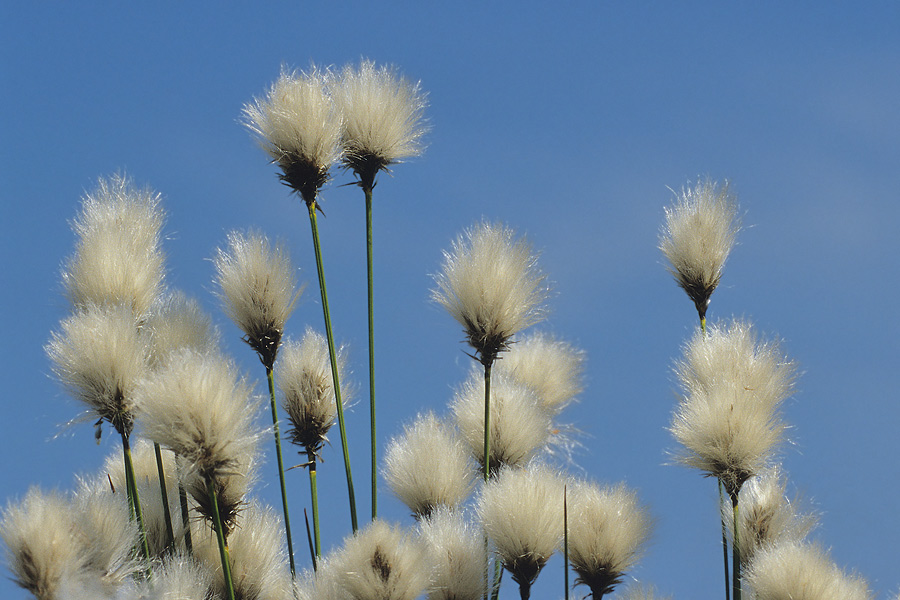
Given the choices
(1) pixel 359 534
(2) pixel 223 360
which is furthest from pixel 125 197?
(1) pixel 359 534

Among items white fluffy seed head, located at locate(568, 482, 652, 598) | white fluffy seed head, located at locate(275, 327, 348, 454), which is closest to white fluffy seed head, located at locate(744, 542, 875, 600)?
white fluffy seed head, located at locate(568, 482, 652, 598)

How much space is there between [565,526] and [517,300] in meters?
0.72

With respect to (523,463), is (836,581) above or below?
below

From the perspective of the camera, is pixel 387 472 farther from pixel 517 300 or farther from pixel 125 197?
pixel 125 197

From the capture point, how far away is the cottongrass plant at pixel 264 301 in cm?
311

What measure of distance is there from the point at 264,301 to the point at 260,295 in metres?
0.02

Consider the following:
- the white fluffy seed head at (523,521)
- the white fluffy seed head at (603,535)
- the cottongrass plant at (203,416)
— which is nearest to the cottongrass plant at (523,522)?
the white fluffy seed head at (523,521)

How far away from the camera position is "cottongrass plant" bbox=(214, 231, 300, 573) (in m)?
3.11

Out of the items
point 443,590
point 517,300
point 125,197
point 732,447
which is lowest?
point 443,590

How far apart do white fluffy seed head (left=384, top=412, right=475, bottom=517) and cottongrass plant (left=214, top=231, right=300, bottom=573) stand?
0.39 metres

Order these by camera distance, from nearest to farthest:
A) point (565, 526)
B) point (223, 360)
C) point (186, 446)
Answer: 1. point (186, 446)
2. point (223, 360)
3. point (565, 526)

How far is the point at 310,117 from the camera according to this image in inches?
127

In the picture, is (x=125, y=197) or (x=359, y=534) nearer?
(x=359, y=534)

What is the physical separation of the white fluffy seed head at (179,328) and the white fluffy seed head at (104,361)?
0.14m
